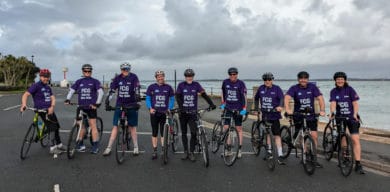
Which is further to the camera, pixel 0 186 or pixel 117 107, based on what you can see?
pixel 117 107

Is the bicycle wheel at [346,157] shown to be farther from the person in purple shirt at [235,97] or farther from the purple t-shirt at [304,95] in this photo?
the person in purple shirt at [235,97]

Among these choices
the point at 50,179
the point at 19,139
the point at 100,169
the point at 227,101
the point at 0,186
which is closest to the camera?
the point at 0,186

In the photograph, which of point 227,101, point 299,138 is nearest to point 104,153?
point 227,101

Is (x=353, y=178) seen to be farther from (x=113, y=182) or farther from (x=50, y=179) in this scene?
(x=50, y=179)

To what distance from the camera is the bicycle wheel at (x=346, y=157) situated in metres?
6.59

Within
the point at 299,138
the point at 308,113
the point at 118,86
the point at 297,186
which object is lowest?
the point at 297,186

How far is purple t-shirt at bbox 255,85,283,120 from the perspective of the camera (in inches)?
294

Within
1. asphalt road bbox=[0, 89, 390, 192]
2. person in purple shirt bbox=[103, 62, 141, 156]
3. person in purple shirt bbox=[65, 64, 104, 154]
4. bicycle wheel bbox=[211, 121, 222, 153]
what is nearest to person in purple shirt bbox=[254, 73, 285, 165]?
asphalt road bbox=[0, 89, 390, 192]

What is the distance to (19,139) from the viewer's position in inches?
392

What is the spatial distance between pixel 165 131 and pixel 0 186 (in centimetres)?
303

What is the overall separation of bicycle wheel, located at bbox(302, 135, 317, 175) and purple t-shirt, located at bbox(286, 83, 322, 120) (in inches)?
22.4

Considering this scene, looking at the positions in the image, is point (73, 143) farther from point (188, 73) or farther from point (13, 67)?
point (13, 67)

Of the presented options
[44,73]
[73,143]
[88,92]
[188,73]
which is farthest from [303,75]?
[44,73]

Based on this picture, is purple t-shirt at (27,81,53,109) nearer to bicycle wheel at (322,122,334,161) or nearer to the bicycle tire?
the bicycle tire
